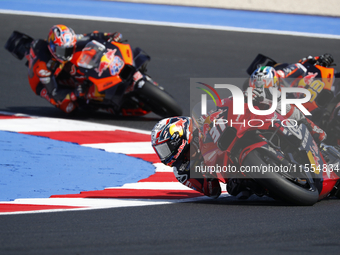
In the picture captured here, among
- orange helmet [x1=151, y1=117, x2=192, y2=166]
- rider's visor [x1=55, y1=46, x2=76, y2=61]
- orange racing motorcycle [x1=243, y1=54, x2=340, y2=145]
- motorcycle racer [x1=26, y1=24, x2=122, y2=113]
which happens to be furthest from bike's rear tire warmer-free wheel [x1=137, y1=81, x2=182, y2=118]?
orange helmet [x1=151, y1=117, x2=192, y2=166]

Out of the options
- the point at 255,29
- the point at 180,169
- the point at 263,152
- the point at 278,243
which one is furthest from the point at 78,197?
the point at 255,29

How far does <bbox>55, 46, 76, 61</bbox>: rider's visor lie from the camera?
7.96 m

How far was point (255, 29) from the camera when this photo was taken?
1485cm

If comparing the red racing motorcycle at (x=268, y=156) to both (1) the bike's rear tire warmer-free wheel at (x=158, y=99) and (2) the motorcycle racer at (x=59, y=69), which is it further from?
(2) the motorcycle racer at (x=59, y=69)

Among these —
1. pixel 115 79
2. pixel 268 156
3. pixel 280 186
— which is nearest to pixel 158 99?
pixel 115 79

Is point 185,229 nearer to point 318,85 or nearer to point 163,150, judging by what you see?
point 163,150

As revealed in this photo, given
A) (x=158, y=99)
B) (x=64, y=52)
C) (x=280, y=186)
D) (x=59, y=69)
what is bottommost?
(x=158, y=99)

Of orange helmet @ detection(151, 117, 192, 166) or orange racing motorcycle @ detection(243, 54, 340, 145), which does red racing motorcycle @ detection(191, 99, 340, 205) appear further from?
orange racing motorcycle @ detection(243, 54, 340, 145)

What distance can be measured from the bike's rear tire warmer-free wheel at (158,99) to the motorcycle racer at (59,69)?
0.96m

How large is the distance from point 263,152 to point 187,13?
13606mm

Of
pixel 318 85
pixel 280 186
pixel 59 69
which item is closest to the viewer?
pixel 280 186

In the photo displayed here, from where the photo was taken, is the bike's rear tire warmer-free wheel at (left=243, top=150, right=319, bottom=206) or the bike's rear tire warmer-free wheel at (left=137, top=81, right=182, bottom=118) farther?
the bike's rear tire warmer-free wheel at (left=137, top=81, right=182, bottom=118)

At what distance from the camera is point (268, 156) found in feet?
12.9

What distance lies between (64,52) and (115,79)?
864 millimetres
